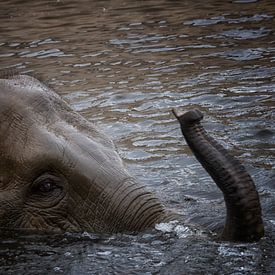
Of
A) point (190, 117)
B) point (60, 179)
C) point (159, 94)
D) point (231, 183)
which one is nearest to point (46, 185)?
point (60, 179)

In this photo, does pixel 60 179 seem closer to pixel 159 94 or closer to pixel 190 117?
pixel 190 117

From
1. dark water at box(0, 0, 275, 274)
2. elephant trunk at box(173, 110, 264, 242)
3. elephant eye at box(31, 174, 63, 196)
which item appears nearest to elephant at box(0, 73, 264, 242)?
elephant eye at box(31, 174, 63, 196)

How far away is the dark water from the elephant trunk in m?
0.13

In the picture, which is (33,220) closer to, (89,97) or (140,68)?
(89,97)

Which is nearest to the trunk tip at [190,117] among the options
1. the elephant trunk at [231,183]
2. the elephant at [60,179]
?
the elephant trunk at [231,183]

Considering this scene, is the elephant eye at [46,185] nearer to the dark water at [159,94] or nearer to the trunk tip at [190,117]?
the dark water at [159,94]

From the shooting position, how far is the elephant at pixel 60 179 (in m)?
4.80

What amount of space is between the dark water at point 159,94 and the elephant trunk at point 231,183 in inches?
5.2

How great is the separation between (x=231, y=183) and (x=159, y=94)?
546cm

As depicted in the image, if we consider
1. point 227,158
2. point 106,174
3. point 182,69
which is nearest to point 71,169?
point 106,174

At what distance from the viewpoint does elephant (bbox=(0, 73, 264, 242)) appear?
4.80 m

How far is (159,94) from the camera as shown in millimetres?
9539

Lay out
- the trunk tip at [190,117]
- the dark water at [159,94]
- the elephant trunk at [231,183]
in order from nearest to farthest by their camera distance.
→ the elephant trunk at [231,183]
the trunk tip at [190,117]
the dark water at [159,94]

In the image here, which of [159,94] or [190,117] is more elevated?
[190,117]
